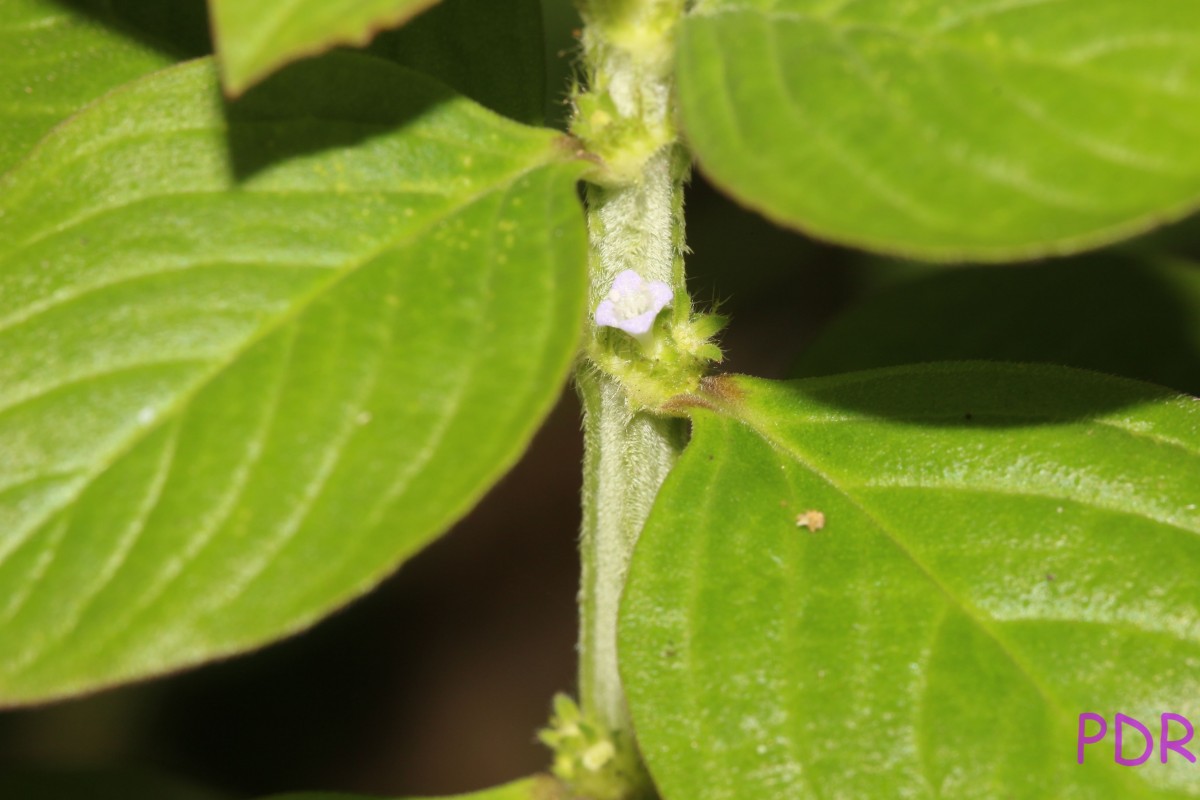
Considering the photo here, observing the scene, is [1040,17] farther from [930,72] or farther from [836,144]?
[836,144]

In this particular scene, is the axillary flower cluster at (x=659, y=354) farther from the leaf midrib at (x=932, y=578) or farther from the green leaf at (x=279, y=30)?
the green leaf at (x=279, y=30)

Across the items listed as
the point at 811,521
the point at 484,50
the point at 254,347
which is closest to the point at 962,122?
Result: the point at 811,521

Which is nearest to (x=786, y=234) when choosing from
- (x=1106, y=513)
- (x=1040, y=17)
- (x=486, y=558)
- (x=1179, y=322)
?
(x=486, y=558)

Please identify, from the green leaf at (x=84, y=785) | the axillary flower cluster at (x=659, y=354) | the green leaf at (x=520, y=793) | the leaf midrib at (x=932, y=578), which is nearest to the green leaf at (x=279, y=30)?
the axillary flower cluster at (x=659, y=354)

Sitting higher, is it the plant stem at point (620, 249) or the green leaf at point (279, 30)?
the plant stem at point (620, 249)

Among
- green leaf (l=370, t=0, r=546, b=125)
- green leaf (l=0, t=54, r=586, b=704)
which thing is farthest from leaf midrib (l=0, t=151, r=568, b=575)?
green leaf (l=370, t=0, r=546, b=125)

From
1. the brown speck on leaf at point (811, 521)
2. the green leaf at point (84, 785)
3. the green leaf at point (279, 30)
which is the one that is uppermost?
the green leaf at point (84, 785)

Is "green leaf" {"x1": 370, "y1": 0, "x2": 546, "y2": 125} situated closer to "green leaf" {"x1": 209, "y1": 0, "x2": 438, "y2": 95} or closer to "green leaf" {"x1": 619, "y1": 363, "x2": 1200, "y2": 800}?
"green leaf" {"x1": 619, "y1": 363, "x2": 1200, "y2": 800}
